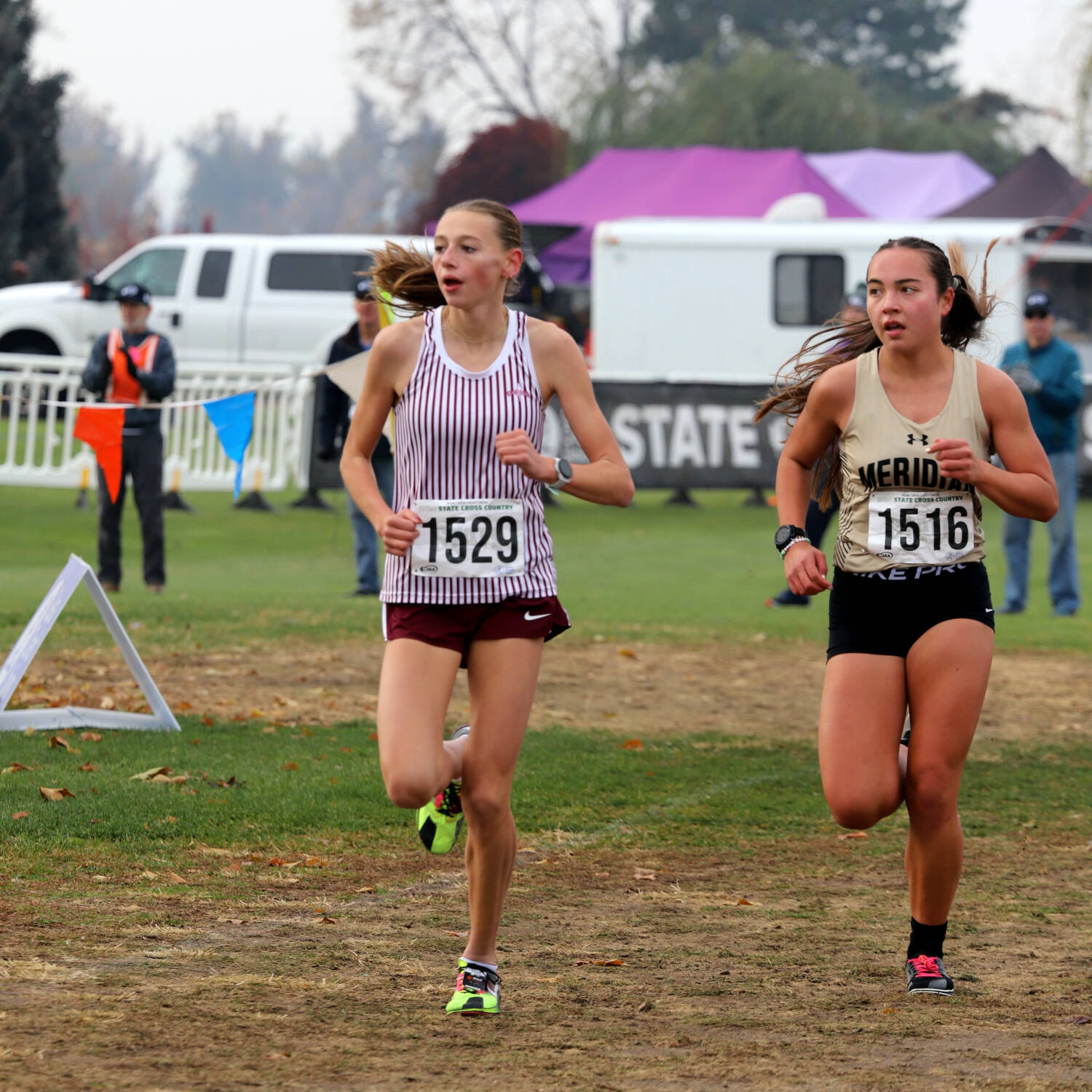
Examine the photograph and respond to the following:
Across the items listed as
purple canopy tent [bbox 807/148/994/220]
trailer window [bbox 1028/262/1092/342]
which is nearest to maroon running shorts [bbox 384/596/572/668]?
trailer window [bbox 1028/262/1092/342]

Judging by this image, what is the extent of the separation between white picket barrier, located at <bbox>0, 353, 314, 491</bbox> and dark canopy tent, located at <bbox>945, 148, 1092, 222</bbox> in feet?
37.6

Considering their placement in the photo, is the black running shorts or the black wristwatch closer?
the black running shorts

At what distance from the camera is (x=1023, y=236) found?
901 inches

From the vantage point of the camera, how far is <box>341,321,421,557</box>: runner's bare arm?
4500 millimetres

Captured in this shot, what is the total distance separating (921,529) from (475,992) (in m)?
1.61

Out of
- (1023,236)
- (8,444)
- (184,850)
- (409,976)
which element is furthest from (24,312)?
(409,976)

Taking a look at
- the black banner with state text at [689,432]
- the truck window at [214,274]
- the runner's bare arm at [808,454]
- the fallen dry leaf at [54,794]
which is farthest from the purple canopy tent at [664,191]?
the runner's bare arm at [808,454]

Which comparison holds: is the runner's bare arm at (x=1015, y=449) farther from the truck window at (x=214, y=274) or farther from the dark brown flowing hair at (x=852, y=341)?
the truck window at (x=214, y=274)

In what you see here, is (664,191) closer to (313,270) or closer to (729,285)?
(313,270)

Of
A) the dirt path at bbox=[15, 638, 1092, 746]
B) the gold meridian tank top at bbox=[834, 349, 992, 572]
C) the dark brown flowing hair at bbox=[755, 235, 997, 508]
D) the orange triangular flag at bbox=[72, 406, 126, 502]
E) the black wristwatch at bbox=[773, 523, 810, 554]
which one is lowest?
the dirt path at bbox=[15, 638, 1092, 746]

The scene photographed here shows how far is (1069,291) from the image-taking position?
23625mm

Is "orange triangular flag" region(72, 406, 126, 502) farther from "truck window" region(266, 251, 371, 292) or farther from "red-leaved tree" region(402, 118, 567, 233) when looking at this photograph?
"red-leaved tree" region(402, 118, 567, 233)

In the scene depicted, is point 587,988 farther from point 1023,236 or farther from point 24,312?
point 24,312

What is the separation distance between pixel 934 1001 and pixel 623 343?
18986mm
